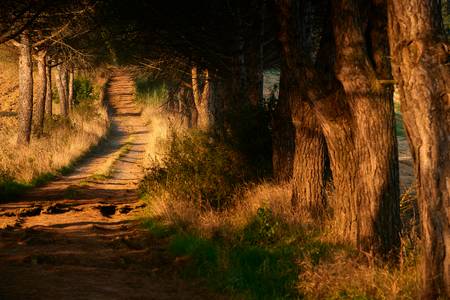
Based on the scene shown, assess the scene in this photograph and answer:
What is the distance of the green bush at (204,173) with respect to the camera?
11.9 meters

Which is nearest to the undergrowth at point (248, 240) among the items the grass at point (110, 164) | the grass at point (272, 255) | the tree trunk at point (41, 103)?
the grass at point (272, 255)

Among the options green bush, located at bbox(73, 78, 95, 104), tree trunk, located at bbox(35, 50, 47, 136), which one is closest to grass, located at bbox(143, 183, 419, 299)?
tree trunk, located at bbox(35, 50, 47, 136)

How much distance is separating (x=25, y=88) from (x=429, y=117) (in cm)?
1771

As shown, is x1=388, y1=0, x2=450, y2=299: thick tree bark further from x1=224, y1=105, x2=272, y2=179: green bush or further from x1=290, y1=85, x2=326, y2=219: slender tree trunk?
x1=224, y1=105, x2=272, y2=179: green bush

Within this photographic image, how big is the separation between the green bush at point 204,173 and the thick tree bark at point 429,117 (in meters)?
5.71

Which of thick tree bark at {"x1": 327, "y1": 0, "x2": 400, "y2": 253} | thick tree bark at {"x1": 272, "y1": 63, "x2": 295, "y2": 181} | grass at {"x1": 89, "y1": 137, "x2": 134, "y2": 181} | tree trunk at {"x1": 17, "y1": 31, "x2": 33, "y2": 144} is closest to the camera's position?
thick tree bark at {"x1": 327, "y1": 0, "x2": 400, "y2": 253}

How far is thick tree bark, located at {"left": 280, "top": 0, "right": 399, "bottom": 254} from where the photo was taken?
7289 millimetres

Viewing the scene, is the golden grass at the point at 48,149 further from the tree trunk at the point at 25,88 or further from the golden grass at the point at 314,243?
the golden grass at the point at 314,243

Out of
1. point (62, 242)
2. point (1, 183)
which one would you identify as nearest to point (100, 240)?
point (62, 242)

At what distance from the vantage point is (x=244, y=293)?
22.1 feet

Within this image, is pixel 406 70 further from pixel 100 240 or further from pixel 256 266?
pixel 100 240

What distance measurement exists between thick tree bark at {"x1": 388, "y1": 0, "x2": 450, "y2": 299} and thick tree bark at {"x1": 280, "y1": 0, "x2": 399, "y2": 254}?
158 cm

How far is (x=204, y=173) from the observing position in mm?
12344

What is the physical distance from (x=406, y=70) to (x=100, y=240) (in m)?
6.24
